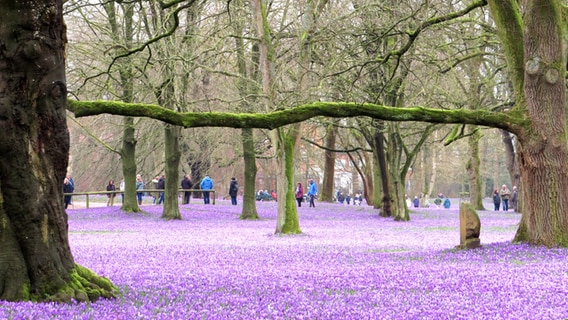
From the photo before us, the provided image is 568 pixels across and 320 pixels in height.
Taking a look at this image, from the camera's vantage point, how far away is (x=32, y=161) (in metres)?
7.21

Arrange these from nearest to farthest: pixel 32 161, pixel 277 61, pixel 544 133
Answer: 1. pixel 32 161
2. pixel 544 133
3. pixel 277 61

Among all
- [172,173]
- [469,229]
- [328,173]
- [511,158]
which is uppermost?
[511,158]

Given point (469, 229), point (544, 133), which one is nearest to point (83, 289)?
point (469, 229)

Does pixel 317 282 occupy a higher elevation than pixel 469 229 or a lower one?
lower

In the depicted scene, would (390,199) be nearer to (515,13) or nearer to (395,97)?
(395,97)

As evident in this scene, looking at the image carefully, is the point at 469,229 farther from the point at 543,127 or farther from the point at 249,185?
the point at 249,185

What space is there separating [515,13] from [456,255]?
5.60 metres

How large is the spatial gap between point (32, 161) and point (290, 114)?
6269 millimetres

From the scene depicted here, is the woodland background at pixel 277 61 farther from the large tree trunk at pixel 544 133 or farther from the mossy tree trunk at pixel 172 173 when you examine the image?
the large tree trunk at pixel 544 133

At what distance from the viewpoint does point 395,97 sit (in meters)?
31.0

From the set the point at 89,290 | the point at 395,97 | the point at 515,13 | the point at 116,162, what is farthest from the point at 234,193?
the point at 89,290

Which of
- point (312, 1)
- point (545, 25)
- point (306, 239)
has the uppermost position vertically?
point (312, 1)

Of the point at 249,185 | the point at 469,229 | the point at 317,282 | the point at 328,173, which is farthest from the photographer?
the point at 328,173

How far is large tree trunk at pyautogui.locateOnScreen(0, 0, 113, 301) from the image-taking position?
706cm
